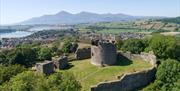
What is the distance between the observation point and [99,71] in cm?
4831

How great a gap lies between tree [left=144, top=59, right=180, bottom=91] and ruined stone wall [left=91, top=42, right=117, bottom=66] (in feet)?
25.4

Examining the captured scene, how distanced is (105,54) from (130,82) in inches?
326

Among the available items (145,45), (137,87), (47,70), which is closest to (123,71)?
(137,87)

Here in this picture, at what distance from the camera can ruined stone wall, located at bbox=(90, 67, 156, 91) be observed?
40088mm

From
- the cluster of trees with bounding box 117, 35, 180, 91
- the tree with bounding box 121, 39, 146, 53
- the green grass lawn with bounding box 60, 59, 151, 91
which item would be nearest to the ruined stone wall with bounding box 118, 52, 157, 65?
the green grass lawn with bounding box 60, 59, 151, 91

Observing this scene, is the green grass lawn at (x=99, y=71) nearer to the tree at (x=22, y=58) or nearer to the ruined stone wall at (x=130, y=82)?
the ruined stone wall at (x=130, y=82)

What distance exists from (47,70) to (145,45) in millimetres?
27009

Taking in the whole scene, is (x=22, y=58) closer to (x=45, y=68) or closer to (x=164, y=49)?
(x=45, y=68)

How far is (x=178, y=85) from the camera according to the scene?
4103 cm

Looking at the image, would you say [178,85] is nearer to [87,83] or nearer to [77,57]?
[87,83]

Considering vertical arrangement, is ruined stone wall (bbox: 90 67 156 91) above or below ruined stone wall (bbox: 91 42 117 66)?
below

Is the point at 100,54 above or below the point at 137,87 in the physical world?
above

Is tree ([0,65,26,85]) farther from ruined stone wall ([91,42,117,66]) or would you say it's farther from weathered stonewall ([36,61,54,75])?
ruined stone wall ([91,42,117,66])

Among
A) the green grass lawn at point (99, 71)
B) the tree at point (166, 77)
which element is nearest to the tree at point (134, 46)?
the green grass lawn at point (99, 71)
